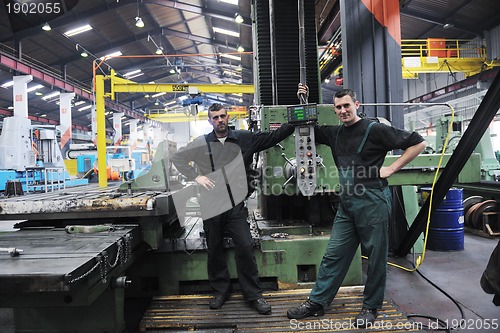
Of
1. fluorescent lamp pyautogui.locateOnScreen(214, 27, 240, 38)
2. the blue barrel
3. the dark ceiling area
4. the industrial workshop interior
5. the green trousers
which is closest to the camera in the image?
the industrial workshop interior

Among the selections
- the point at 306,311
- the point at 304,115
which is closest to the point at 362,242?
the point at 306,311

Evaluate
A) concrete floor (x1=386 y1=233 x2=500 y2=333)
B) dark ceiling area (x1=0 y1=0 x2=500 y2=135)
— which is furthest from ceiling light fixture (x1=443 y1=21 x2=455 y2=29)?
concrete floor (x1=386 y1=233 x2=500 y2=333)

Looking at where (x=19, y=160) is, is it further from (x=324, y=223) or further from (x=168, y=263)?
(x=324, y=223)

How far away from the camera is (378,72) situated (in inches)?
136

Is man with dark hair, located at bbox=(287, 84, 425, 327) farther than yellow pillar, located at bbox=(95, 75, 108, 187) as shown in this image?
No

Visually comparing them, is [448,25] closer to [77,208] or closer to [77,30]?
[77,208]

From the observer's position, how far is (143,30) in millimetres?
11430

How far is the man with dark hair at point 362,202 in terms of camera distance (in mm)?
1898

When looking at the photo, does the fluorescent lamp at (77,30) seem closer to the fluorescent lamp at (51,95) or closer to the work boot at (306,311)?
the fluorescent lamp at (51,95)

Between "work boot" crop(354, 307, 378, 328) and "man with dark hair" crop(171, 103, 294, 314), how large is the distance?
1.74 ft

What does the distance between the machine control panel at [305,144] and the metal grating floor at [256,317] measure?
2.48 feet

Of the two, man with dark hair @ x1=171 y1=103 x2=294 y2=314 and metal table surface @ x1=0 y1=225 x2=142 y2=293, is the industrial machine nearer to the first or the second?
metal table surface @ x1=0 y1=225 x2=142 y2=293

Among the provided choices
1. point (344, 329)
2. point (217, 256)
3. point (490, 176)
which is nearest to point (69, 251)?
point (217, 256)

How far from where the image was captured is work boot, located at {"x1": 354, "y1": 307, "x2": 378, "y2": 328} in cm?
193
